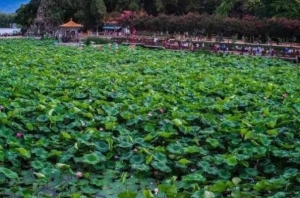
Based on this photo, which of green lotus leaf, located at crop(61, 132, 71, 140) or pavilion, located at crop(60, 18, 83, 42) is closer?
green lotus leaf, located at crop(61, 132, 71, 140)

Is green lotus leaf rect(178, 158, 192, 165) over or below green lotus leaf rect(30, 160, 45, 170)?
below

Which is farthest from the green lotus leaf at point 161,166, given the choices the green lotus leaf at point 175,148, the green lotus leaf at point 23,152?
the green lotus leaf at point 23,152

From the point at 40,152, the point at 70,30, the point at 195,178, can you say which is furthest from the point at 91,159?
the point at 70,30

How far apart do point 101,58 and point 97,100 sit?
7.38m

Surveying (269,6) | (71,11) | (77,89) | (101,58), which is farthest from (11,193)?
(71,11)

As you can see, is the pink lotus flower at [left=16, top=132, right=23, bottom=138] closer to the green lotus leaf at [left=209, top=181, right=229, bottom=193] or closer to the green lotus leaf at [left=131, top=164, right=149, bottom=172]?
the green lotus leaf at [left=131, top=164, right=149, bottom=172]

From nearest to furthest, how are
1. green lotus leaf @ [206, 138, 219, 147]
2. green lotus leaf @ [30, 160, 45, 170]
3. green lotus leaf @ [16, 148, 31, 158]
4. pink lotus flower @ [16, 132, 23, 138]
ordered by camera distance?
green lotus leaf @ [30, 160, 45, 170] < green lotus leaf @ [16, 148, 31, 158] < green lotus leaf @ [206, 138, 219, 147] < pink lotus flower @ [16, 132, 23, 138]

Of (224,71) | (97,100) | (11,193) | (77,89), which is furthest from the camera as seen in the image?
(224,71)

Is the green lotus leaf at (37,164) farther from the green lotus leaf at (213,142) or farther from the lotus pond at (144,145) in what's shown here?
the green lotus leaf at (213,142)

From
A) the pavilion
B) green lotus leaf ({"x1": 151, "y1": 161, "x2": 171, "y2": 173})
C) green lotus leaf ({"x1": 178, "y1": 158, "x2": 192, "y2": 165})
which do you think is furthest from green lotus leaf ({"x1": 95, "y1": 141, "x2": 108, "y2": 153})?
the pavilion

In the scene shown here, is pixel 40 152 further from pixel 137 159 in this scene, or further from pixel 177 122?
pixel 177 122

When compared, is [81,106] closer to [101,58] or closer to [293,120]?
[293,120]

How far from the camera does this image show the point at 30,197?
2871 millimetres

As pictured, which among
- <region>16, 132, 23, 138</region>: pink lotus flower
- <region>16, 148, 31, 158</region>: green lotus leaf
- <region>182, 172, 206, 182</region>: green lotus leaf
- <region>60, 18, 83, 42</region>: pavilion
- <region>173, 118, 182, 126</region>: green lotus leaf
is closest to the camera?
<region>182, 172, 206, 182</region>: green lotus leaf
